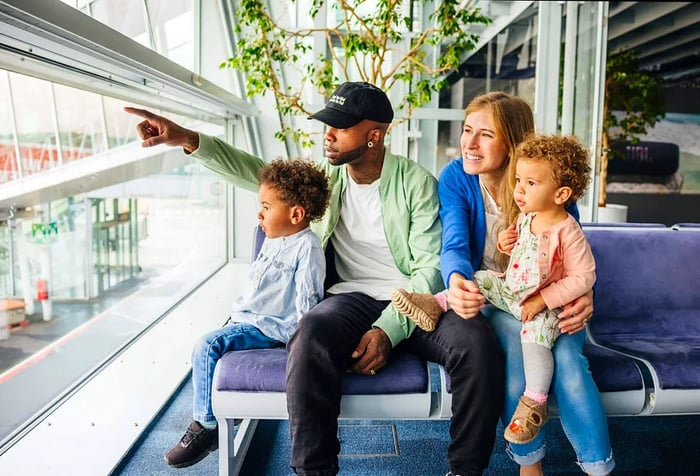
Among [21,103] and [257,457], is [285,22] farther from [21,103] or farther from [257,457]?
[257,457]

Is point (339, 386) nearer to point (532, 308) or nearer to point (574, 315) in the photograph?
point (532, 308)

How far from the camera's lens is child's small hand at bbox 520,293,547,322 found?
169 cm

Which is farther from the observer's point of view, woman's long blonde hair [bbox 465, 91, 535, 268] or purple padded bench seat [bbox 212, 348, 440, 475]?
woman's long blonde hair [bbox 465, 91, 535, 268]

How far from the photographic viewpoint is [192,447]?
5.80ft

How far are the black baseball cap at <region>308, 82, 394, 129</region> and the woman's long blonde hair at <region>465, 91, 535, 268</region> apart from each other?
0.32 meters

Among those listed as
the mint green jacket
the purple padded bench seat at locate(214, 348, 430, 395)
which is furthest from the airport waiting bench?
the mint green jacket

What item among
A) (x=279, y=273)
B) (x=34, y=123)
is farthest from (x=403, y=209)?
(x=34, y=123)

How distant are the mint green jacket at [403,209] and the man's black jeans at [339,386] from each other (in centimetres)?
28

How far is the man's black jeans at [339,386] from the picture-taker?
154cm

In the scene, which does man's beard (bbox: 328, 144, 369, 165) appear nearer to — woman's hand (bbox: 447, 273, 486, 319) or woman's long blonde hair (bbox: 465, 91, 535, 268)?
woman's long blonde hair (bbox: 465, 91, 535, 268)

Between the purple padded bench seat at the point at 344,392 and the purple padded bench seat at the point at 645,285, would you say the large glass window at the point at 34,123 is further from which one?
the purple padded bench seat at the point at 645,285

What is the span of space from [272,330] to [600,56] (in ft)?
16.3

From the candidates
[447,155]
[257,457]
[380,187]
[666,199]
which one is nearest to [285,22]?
[447,155]

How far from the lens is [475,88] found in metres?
7.11
